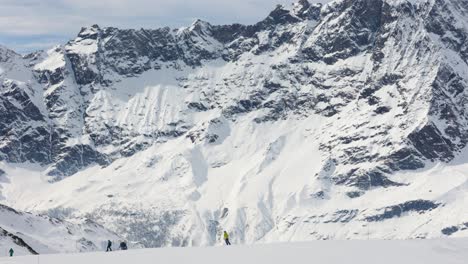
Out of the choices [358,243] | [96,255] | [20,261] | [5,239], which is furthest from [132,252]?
[5,239]

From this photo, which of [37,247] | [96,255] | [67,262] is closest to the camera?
[67,262]

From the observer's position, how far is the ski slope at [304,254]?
Result: 5319 centimetres

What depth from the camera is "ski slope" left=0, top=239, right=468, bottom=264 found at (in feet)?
174

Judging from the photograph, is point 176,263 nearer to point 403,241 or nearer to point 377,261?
point 377,261

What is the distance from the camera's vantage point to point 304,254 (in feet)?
184

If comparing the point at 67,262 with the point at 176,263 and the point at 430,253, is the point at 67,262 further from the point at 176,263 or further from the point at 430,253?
the point at 430,253

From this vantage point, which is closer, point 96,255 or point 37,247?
point 96,255

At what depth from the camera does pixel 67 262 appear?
57.2 meters

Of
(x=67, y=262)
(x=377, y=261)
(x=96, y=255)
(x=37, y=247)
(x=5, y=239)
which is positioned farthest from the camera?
(x=37, y=247)

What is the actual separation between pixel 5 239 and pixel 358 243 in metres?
81.0

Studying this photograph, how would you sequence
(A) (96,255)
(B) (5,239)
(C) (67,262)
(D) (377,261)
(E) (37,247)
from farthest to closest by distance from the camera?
(E) (37,247) < (B) (5,239) < (A) (96,255) < (C) (67,262) < (D) (377,261)

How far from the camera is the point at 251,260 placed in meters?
54.4

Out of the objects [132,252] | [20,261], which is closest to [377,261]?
[132,252]

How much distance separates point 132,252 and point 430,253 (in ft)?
73.9
